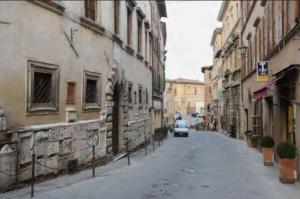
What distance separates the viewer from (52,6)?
13.1 metres

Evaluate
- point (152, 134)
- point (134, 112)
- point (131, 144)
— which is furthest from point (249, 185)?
point (152, 134)

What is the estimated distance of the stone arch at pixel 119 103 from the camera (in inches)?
727

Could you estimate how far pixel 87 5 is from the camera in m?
16.2

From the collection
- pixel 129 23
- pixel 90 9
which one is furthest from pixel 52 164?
pixel 129 23

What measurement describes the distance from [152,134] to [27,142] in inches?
889

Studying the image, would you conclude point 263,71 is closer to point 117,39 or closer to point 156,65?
point 117,39

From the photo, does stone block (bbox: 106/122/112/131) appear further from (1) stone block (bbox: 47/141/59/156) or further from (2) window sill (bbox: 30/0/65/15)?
(2) window sill (bbox: 30/0/65/15)

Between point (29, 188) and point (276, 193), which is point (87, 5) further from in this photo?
point (276, 193)

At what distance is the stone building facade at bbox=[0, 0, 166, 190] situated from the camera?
37.2 ft

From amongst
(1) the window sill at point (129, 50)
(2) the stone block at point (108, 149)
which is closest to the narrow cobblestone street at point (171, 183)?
(2) the stone block at point (108, 149)

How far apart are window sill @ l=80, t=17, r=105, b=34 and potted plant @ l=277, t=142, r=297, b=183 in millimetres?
6954

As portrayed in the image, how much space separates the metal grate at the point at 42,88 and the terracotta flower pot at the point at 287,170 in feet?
21.2

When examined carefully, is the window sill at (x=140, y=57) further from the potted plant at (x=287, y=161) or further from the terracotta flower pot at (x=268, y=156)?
the potted plant at (x=287, y=161)

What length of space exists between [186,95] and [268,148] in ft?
279
